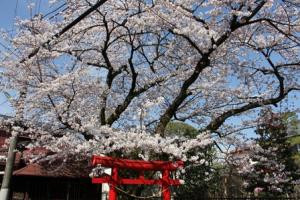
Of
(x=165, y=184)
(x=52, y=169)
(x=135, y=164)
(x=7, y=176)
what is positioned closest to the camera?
(x=7, y=176)

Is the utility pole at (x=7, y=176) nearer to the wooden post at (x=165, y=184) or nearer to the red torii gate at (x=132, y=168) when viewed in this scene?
the red torii gate at (x=132, y=168)

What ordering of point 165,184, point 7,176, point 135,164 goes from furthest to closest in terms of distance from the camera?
point 165,184
point 135,164
point 7,176

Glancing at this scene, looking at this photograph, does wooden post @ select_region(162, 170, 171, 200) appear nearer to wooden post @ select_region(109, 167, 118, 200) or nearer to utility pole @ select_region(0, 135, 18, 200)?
wooden post @ select_region(109, 167, 118, 200)

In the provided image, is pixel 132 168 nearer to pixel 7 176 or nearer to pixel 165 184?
pixel 165 184

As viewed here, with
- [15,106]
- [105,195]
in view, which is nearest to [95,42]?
[15,106]

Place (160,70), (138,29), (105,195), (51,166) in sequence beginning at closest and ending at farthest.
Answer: (138,29)
(160,70)
(51,166)
(105,195)

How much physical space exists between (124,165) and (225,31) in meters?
3.96

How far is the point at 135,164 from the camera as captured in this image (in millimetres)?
8062

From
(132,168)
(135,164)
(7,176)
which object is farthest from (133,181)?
(7,176)

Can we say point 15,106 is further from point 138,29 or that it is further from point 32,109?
point 138,29

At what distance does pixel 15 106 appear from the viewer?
910 cm

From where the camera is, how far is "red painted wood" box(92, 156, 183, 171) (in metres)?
7.74

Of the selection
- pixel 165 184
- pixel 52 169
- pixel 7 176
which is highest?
pixel 52 169

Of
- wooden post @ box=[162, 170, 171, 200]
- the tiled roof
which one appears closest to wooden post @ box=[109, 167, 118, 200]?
wooden post @ box=[162, 170, 171, 200]
